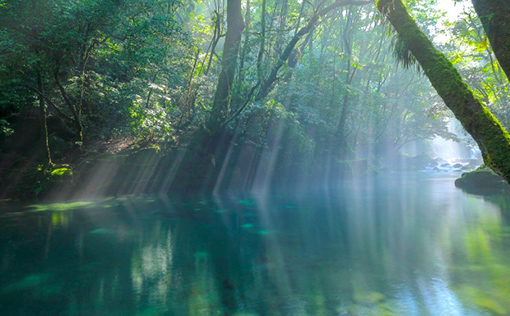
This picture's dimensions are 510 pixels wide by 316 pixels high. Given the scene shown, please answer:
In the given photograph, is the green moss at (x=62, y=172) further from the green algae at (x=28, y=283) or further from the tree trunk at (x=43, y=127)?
the green algae at (x=28, y=283)

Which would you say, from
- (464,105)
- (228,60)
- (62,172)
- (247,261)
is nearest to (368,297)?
(247,261)

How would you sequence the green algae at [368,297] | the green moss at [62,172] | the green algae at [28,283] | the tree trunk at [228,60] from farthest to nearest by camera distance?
the tree trunk at [228,60] < the green moss at [62,172] < the green algae at [28,283] < the green algae at [368,297]

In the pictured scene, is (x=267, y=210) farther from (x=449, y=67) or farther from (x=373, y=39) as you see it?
(x=373, y=39)

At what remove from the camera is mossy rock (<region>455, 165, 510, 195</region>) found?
62.2 feet

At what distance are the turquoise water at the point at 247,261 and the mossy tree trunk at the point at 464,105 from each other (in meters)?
2.43

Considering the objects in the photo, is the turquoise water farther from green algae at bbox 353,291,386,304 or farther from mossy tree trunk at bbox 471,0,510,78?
mossy tree trunk at bbox 471,0,510,78

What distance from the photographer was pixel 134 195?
1611 cm

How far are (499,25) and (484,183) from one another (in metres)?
18.5

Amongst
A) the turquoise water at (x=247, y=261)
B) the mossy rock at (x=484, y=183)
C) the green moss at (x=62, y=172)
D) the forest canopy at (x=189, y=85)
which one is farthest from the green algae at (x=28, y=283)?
the mossy rock at (x=484, y=183)

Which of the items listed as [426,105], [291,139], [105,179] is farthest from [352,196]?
[426,105]

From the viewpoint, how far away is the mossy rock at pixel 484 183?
18953 mm

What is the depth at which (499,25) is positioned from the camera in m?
4.47

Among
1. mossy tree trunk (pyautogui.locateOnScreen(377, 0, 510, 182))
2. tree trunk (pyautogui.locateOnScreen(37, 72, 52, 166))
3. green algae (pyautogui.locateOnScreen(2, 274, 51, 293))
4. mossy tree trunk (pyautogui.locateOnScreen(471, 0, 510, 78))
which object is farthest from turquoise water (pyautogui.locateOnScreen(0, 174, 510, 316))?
mossy tree trunk (pyautogui.locateOnScreen(471, 0, 510, 78))

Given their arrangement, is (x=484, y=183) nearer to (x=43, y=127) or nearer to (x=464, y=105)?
(x=464, y=105)
